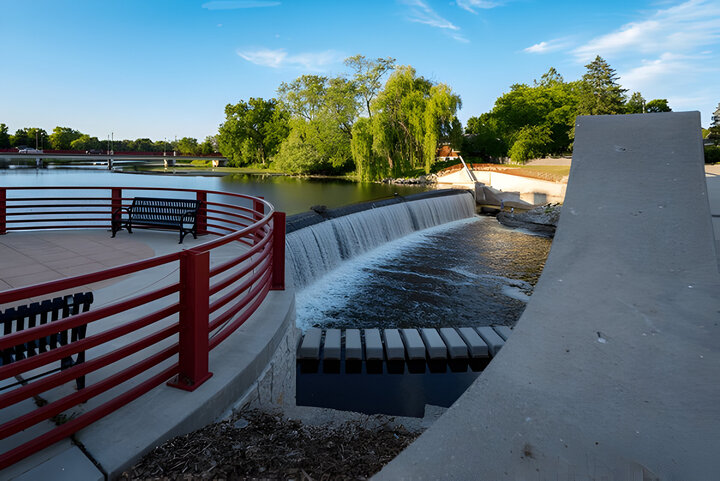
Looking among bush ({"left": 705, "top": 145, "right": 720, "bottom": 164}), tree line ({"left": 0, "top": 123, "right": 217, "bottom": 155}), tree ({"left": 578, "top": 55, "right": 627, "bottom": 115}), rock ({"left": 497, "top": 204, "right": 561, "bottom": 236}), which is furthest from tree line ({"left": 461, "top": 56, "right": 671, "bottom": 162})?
tree line ({"left": 0, "top": 123, "right": 217, "bottom": 155})

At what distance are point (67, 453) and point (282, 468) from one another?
3.90 ft

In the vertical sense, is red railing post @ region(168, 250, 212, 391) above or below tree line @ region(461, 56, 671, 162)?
below

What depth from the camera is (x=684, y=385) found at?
117 inches

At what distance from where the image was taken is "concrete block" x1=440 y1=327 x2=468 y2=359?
686cm

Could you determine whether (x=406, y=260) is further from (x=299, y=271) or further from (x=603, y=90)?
(x=603, y=90)

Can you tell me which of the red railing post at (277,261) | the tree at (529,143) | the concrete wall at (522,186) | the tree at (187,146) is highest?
the tree at (187,146)

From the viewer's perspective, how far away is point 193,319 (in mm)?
2994

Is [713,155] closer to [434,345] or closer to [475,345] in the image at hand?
[475,345]

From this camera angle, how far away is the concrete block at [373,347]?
681 cm

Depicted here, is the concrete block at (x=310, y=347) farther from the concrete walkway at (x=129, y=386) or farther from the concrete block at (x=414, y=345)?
the concrete walkway at (x=129, y=386)

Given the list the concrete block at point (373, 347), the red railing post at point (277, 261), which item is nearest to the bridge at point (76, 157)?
the concrete block at point (373, 347)

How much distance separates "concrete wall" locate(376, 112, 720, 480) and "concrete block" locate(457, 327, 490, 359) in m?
2.48

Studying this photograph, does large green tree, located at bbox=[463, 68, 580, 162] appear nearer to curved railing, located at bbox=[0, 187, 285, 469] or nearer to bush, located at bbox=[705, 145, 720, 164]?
bush, located at bbox=[705, 145, 720, 164]

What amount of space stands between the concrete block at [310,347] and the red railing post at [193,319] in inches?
142
